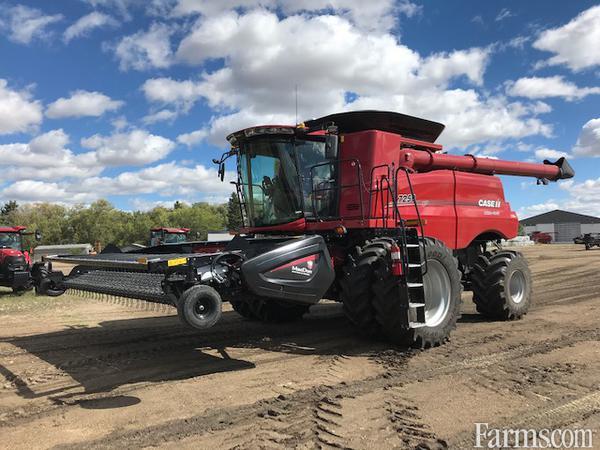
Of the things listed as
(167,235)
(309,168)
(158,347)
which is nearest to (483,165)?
(309,168)

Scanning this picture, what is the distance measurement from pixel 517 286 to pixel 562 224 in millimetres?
99789

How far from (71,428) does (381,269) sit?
3.64 meters

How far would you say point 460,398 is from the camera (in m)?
4.30

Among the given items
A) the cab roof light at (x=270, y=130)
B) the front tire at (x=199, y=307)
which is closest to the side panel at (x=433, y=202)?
the cab roof light at (x=270, y=130)

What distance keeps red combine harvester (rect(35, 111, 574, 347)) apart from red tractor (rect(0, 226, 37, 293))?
23.8 feet

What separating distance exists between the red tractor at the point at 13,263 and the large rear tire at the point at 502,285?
37.6 ft

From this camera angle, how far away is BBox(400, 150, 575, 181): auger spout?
25.2ft

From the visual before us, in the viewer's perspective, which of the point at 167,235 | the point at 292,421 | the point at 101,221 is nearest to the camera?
the point at 292,421

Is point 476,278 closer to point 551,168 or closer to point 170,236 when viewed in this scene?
point 551,168

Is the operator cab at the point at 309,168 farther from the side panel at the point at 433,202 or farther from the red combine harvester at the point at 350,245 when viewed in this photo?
the side panel at the point at 433,202

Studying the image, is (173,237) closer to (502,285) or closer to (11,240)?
(11,240)

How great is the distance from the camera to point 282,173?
6719mm

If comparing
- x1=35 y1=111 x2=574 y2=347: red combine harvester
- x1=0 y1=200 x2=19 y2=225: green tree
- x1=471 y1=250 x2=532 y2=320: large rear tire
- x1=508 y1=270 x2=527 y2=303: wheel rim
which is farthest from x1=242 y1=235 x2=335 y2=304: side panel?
x1=0 y1=200 x2=19 y2=225: green tree

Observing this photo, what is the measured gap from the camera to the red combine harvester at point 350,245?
5.23m
